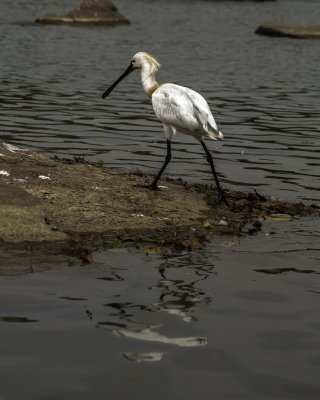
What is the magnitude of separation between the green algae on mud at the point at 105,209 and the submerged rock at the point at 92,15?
31.3 m

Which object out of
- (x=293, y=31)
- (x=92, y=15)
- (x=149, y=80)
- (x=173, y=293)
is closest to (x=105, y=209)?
(x=149, y=80)

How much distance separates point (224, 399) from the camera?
4680 mm

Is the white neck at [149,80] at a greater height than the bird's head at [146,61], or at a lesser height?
lesser

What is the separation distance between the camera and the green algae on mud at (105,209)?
791 centimetres

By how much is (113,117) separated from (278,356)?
11915 millimetres

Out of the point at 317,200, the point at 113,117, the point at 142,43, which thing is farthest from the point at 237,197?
the point at 142,43

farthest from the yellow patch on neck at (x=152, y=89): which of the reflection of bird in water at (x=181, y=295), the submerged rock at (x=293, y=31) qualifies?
the submerged rock at (x=293, y=31)

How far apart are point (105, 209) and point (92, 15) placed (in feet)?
113

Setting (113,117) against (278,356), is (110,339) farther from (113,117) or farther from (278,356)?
(113,117)

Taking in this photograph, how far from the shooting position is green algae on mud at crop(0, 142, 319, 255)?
26.0 feet

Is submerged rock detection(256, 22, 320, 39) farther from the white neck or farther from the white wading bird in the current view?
the white wading bird

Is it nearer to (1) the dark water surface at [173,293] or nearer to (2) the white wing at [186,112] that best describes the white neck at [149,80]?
(2) the white wing at [186,112]

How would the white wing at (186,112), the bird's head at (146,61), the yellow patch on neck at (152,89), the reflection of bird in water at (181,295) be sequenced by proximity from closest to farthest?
the reflection of bird in water at (181,295), the white wing at (186,112), the yellow patch on neck at (152,89), the bird's head at (146,61)

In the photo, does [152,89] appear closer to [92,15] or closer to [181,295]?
[181,295]
